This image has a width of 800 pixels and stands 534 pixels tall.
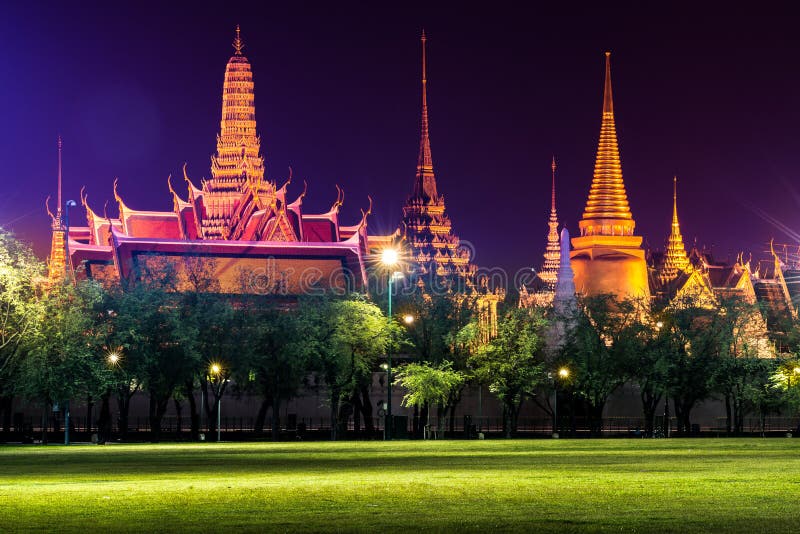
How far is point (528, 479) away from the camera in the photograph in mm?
29625

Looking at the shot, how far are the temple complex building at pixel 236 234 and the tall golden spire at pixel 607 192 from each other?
24.6m

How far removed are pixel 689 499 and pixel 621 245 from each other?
110 meters

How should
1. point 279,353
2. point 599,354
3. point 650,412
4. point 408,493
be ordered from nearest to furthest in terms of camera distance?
point 408,493
point 279,353
point 650,412
point 599,354

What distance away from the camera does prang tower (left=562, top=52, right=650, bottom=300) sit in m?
131

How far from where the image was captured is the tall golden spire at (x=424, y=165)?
15800 cm

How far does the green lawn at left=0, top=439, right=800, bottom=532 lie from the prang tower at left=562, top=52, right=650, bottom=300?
295 ft

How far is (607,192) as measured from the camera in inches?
5374

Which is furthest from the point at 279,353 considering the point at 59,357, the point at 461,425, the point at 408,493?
the point at 408,493

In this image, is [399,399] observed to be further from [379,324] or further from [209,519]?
[209,519]

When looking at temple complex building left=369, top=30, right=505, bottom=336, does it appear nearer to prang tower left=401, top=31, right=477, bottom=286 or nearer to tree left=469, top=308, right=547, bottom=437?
prang tower left=401, top=31, right=477, bottom=286

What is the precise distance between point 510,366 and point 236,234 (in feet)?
141

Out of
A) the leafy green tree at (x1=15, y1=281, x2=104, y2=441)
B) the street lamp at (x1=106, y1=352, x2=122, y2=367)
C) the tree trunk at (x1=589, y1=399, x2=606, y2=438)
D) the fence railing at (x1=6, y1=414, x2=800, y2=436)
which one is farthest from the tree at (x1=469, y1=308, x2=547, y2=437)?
the leafy green tree at (x1=15, y1=281, x2=104, y2=441)

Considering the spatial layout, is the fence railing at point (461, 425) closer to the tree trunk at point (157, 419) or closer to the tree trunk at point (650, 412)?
the tree trunk at point (650, 412)

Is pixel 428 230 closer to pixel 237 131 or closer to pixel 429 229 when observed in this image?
pixel 429 229
